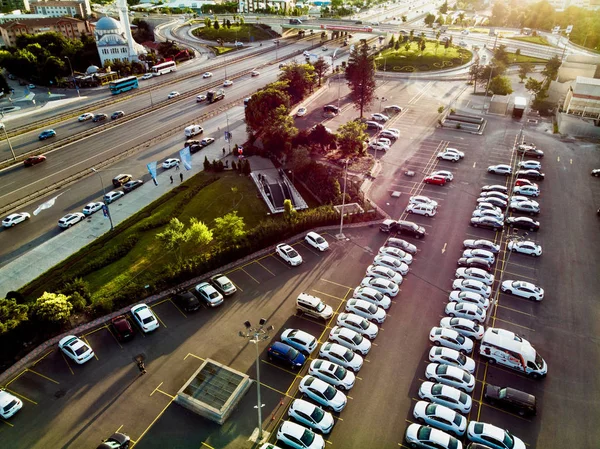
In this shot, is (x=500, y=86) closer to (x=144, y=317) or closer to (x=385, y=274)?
(x=385, y=274)

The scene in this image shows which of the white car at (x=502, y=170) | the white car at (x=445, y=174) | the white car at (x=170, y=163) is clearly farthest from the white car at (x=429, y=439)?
the white car at (x=170, y=163)

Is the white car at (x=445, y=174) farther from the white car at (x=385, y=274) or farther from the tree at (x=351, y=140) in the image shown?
the white car at (x=385, y=274)

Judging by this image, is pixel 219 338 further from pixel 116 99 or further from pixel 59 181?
pixel 116 99

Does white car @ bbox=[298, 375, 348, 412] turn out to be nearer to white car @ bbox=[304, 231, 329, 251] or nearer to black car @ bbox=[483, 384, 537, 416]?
black car @ bbox=[483, 384, 537, 416]

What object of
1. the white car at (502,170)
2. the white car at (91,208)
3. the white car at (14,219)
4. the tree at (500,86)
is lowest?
the white car at (14,219)

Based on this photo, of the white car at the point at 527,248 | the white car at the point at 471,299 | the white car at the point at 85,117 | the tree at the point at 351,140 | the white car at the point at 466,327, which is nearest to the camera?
the white car at the point at 466,327

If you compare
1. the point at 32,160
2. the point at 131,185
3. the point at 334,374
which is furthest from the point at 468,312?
the point at 32,160
